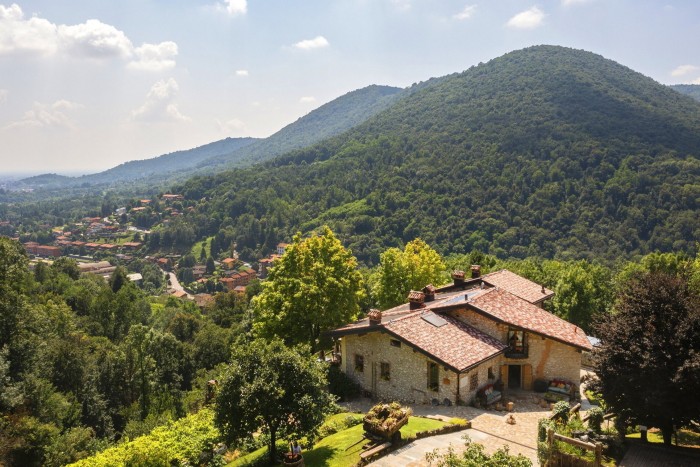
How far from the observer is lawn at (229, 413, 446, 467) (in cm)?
1727

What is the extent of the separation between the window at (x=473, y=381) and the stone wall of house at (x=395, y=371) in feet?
3.83

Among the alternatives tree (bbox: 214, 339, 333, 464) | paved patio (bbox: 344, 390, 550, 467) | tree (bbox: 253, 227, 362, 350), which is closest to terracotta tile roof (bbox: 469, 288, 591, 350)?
paved patio (bbox: 344, 390, 550, 467)

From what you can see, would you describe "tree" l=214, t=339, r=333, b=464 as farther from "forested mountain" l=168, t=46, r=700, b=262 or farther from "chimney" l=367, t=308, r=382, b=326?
"forested mountain" l=168, t=46, r=700, b=262

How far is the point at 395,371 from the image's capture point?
25844 millimetres

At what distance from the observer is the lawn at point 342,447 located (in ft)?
56.6

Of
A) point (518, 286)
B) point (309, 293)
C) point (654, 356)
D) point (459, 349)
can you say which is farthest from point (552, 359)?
point (309, 293)

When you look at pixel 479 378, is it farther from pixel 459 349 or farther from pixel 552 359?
pixel 552 359

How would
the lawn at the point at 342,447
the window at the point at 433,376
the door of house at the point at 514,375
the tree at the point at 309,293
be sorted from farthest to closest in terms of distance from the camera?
1. the tree at the point at 309,293
2. the door of house at the point at 514,375
3. the window at the point at 433,376
4. the lawn at the point at 342,447

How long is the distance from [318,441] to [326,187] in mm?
Result: 173733

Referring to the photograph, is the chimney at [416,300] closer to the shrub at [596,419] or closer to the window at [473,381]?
the window at [473,381]

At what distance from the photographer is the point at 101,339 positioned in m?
54.7

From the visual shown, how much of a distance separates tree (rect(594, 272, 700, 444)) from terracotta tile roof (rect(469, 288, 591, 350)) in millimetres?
7177

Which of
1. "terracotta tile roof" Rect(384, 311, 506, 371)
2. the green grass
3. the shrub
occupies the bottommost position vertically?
the green grass

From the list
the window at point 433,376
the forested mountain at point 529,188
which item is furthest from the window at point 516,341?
the forested mountain at point 529,188
